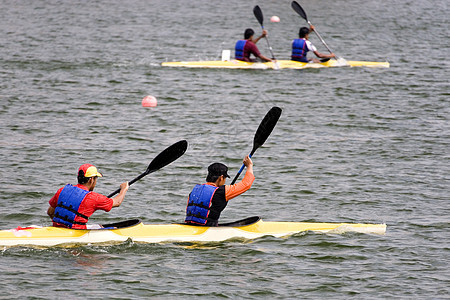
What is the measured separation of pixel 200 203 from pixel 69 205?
1.62m

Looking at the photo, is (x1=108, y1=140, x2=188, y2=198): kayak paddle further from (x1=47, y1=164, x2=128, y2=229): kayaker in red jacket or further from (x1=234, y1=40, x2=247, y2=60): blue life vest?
(x1=234, y1=40, x2=247, y2=60): blue life vest

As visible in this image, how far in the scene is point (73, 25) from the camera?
31.7m

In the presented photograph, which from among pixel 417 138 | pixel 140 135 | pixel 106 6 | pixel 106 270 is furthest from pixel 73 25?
pixel 106 270

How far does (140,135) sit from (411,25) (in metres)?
20.1

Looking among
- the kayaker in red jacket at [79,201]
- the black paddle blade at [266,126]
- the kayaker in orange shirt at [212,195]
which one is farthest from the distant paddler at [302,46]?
the kayaker in red jacket at [79,201]

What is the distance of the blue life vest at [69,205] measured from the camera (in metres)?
9.40

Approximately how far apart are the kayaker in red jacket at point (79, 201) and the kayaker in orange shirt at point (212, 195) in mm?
1056

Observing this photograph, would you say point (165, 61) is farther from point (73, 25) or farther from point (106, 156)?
point (106, 156)

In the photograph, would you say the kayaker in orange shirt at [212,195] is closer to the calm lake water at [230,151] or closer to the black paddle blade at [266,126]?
the calm lake water at [230,151]

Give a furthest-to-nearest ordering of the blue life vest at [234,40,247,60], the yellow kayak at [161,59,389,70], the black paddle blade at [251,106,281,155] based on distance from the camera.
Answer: the yellow kayak at [161,59,389,70]
the blue life vest at [234,40,247,60]
the black paddle blade at [251,106,281,155]

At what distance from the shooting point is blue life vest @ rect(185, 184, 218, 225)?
32.7 ft

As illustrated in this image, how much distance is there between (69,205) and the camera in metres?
9.46

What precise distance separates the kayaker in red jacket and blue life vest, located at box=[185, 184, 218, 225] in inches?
40.2

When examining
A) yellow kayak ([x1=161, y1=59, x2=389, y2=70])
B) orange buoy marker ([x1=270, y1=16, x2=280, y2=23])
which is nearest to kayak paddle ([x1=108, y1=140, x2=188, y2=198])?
yellow kayak ([x1=161, y1=59, x2=389, y2=70])
